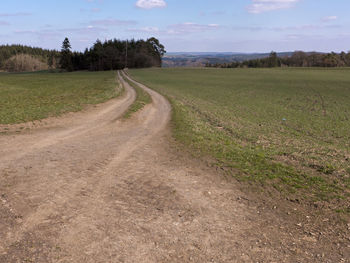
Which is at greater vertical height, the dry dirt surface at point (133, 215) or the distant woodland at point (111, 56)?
the distant woodland at point (111, 56)

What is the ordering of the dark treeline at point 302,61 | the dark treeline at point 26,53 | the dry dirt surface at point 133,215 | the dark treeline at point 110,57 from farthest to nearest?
the dark treeline at point 26,53
the dark treeline at point 302,61
the dark treeline at point 110,57
the dry dirt surface at point 133,215

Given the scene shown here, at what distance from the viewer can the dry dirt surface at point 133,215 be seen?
542cm

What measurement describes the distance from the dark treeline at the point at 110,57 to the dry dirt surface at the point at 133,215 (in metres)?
117

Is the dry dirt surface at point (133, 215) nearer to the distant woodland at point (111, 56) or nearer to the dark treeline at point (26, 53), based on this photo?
the distant woodland at point (111, 56)

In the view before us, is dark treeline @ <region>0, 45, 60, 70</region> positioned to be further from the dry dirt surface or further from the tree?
the dry dirt surface

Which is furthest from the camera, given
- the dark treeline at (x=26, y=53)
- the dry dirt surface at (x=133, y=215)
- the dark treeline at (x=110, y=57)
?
the dark treeline at (x=26, y=53)

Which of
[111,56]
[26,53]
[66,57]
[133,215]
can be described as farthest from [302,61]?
[133,215]

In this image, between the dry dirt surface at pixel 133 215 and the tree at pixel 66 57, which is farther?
the tree at pixel 66 57

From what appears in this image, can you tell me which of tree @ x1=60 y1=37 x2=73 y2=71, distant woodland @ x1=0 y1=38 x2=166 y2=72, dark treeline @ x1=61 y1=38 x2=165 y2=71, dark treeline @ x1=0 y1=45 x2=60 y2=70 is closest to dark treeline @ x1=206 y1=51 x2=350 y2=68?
distant woodland @ x1=0 y1=38 x2=166 y2=72

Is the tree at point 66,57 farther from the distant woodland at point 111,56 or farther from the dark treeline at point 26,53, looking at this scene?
the dark treeline at point 26,53

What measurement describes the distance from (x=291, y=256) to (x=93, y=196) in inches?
175

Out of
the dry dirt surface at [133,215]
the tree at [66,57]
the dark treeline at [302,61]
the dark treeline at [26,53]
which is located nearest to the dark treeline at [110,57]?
the tree at [66,57]

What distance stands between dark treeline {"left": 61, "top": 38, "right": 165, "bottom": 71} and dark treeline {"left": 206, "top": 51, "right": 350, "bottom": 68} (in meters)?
35.0

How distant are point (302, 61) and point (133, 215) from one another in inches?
6169
